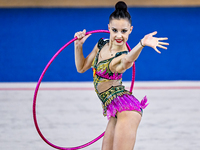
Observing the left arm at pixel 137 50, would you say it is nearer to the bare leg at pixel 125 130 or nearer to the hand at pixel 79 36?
the bare leg at pixel 125 130

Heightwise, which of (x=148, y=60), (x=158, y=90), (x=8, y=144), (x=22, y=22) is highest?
(x=22, y=22)

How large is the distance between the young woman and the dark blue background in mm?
3780

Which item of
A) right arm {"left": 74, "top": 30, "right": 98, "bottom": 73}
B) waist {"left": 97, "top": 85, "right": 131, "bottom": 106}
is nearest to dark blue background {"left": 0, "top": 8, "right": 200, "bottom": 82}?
right arm {"left": 74, "top": 30, "right": 98, "bottom": 73}

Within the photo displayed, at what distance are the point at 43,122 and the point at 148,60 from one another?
3.04 m

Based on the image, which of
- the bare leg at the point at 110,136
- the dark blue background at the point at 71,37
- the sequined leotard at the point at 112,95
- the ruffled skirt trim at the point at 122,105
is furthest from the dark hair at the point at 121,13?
the dark blue background at the point at 71,37

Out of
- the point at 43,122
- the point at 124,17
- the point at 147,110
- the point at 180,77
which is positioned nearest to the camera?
the point at 124,17

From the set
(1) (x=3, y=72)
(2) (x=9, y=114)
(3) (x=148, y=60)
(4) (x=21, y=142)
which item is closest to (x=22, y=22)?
(1) (x=3, y=72)

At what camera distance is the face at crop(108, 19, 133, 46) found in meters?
2.24

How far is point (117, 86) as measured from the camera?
7.80 ft

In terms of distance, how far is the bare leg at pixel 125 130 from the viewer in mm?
2221

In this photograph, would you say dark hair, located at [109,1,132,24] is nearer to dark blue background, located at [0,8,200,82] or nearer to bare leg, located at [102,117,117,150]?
bare leg, located at [102,117,117,150]

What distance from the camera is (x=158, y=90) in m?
5.49

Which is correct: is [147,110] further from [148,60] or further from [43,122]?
[148,60]

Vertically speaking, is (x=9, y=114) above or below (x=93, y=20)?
below
